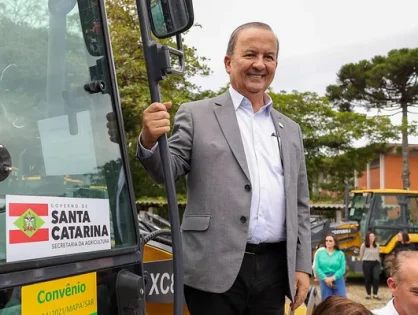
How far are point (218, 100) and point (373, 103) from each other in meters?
29.7

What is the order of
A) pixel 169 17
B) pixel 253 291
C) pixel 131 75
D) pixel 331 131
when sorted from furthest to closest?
pixel 331 131
pixel 131 75
pixel 253 291
pixel 169 17

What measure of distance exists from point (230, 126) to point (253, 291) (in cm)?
65

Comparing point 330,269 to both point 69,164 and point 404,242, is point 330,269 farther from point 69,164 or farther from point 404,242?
A: point 69,164

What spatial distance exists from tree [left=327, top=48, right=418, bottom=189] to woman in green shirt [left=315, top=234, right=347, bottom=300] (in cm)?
2143

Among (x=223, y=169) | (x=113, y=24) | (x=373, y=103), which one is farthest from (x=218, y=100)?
(x=373, y=103)

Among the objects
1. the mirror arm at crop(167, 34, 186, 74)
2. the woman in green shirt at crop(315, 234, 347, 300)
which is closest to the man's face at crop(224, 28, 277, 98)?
the mirror arm at crop(167, 34, 186, 74)

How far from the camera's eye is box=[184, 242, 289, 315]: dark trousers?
2.21m

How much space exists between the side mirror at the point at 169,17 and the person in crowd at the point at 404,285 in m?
1.69

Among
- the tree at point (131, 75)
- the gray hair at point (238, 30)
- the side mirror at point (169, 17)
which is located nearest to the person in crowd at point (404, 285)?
the gray hair at point (238, 30)

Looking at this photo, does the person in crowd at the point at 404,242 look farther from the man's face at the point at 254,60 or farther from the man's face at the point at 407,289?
the man's face at the point at 254,60

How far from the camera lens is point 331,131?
23500 millimetres

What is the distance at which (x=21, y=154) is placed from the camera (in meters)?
1.45

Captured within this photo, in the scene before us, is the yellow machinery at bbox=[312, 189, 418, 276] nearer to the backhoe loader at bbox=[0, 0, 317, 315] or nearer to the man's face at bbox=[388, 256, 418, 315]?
the man's face at bbox=[388, 256, 418, 315]

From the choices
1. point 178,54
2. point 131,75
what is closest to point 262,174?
point 178,54
